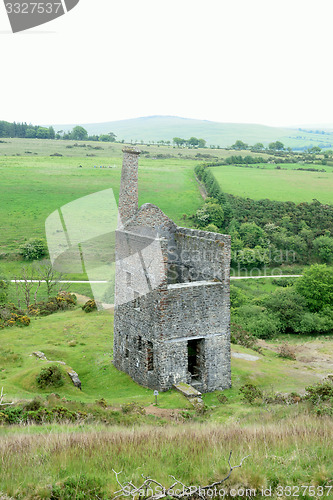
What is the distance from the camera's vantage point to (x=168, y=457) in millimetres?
6738

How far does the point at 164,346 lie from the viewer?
18.8 meters

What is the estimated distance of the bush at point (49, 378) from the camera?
19.6 metres

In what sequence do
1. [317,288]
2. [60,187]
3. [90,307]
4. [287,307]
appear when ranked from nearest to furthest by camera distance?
[90,307], [287,307], [317,288], [60,187]

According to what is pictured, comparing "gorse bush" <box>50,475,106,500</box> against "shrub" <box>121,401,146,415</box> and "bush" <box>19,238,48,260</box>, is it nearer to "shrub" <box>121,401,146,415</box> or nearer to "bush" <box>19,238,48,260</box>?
"shrub" <box>121,401,146,415</box>

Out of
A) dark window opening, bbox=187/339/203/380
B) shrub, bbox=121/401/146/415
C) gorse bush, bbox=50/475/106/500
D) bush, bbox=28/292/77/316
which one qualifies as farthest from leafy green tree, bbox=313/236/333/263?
gorse bush, bbox=50/475/106/500

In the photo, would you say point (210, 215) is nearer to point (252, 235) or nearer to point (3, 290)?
point (252, 235)

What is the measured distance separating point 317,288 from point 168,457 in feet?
136

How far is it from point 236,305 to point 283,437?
38.3 metres

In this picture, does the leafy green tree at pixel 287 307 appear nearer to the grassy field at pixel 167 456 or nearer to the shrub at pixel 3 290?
the shrub at pixel 3 290

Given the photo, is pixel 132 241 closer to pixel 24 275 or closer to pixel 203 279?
pixel 203 279

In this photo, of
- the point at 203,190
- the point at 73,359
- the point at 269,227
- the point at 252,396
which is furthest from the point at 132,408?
the point at 203,190

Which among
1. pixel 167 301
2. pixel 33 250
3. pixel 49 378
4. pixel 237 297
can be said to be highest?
pixel 167 301

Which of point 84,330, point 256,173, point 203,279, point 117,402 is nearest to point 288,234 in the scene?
point 256,173

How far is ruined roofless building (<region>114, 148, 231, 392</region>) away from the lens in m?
18.8
